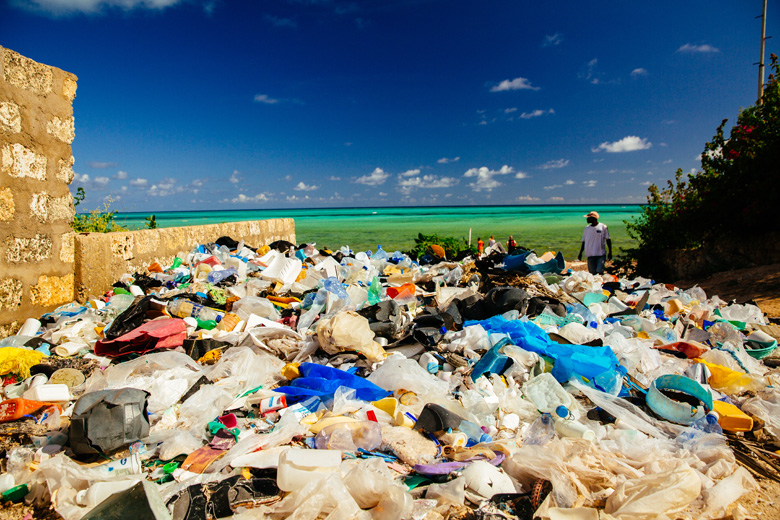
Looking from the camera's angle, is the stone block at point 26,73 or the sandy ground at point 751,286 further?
the sandy ground at point 751,286

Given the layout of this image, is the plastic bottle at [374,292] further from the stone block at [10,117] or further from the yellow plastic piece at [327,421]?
the stone block at [10,117]

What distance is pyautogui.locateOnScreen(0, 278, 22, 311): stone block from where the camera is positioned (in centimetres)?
304

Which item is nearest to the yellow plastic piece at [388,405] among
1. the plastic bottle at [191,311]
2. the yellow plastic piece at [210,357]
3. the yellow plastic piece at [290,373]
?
the yellow plastic piece at [290,373]

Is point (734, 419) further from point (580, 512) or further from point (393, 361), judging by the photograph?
point (393, 361)

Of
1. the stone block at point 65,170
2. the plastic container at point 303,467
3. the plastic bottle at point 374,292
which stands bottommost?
the plastic container at point 303,467

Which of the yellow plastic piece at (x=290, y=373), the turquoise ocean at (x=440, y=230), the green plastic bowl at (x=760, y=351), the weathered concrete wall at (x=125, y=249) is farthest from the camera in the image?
the turquoise ocean at (x=440, y=230)

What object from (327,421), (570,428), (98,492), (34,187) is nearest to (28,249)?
(34,187)

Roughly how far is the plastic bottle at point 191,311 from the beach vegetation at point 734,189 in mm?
8499

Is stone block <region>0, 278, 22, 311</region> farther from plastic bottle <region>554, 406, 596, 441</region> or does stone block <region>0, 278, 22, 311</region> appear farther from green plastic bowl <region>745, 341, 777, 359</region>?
green plastic bowl <region>745, 341, 777, 359</region>

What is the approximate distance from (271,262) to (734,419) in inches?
178

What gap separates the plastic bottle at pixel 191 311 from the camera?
341 cm

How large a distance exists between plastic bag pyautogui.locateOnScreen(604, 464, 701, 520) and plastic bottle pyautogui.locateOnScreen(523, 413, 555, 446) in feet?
1.37

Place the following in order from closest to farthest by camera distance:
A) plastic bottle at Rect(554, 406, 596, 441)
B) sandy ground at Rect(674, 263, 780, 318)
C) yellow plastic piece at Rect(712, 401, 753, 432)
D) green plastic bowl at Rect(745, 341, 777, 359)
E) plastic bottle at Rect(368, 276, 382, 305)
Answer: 1. plastic bottle at Rect(554, 406, 596, 441)
2. yellow plastic piece at Rect(712, 401, 753, 432)
3. green plastic bowl at Rect(745, 341, 777, 359)
4. plastic bottle at Rect(368, 276, 382, 305)
5. sandy ground at Rect(674, 263, 780, 318)

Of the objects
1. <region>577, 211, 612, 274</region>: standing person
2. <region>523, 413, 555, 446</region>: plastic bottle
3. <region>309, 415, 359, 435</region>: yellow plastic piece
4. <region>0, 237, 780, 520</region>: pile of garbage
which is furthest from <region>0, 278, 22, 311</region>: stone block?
<region>577, 211, 612, 274</region>: standing person
